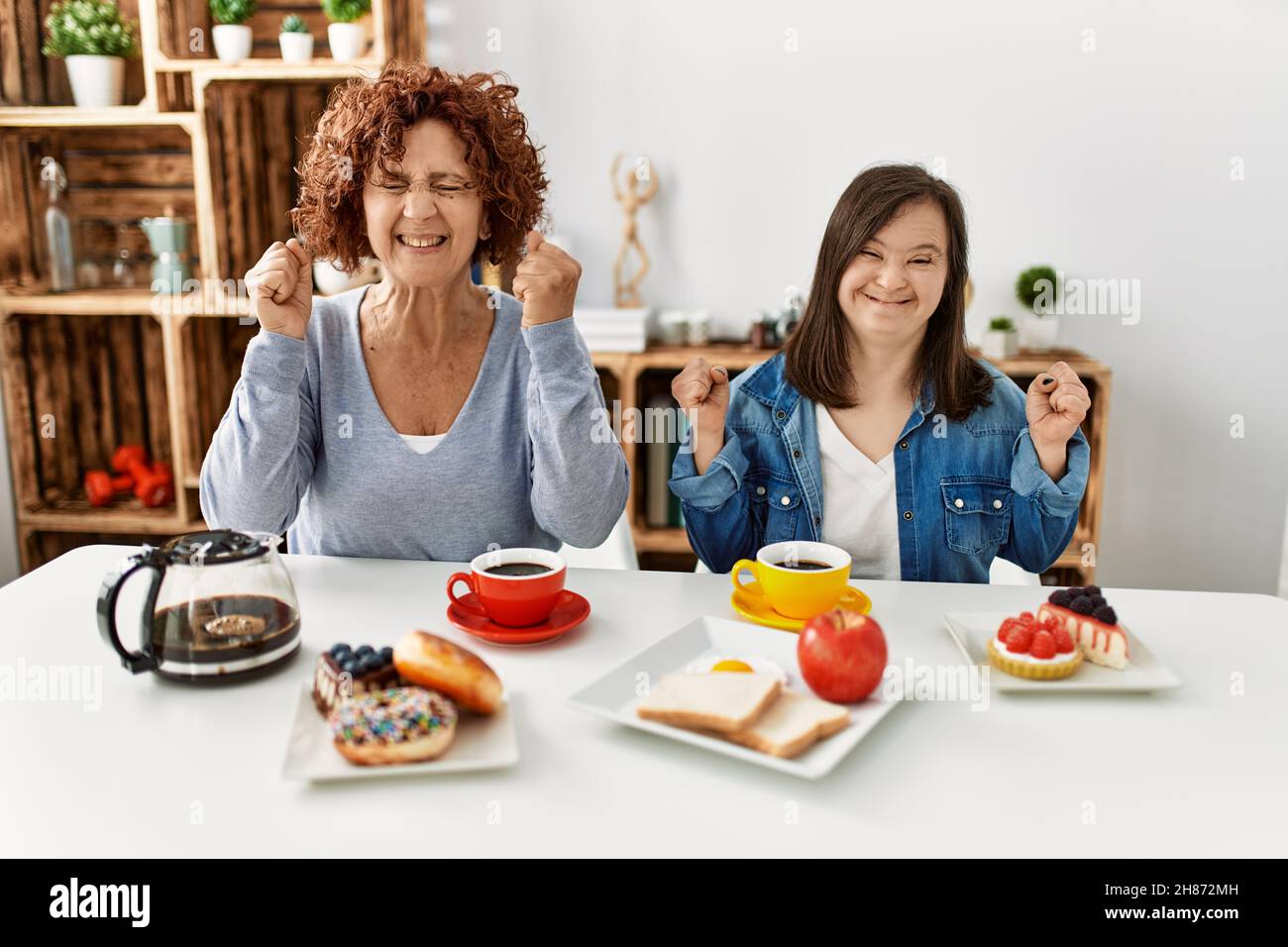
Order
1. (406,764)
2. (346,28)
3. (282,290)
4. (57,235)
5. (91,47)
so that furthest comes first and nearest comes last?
(57,235), (91,47), (346,28), (282,290), (406,764)

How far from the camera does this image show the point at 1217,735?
3.34 feet

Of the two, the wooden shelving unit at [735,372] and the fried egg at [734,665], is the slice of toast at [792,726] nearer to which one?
the fried egg at [734,665]

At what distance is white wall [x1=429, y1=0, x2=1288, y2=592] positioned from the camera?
2.81 metres

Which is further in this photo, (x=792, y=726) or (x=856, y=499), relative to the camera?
(x=856, y=499)

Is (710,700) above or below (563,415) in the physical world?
below

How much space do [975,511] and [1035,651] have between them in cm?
62

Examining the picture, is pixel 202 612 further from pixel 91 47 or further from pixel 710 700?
pixel 91 47

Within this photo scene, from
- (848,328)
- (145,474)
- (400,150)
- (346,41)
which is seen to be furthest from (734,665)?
(145,474)

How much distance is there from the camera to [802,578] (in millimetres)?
1251

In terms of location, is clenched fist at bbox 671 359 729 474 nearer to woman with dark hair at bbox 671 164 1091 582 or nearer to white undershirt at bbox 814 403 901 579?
woman with dark hair at bbox 671 164 1091 582

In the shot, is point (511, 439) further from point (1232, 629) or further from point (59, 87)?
point (59, 87)

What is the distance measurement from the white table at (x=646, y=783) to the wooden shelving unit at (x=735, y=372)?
1.62m

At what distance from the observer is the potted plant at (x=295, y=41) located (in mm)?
2721

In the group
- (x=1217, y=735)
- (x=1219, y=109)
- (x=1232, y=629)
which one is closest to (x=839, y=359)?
(x=1232, y=629)
